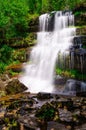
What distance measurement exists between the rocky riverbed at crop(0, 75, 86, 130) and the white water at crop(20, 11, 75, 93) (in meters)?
2.57

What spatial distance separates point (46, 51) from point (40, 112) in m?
13.1

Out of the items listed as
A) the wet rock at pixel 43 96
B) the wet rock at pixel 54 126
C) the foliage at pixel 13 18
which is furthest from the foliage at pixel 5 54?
the wet rock at pixel 54 126

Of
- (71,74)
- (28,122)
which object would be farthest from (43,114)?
(71,74)

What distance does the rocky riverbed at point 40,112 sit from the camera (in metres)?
10.8

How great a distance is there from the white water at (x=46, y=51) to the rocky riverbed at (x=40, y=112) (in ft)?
8.43

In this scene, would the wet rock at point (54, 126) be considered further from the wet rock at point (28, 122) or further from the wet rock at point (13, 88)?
the wet rock at point (13, 88)

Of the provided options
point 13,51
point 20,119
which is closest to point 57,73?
point 13,51

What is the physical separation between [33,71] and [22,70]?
0.97 metres

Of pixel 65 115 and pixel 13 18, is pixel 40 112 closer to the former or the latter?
pixel 65 115

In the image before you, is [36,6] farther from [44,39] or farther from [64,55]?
[64,55]

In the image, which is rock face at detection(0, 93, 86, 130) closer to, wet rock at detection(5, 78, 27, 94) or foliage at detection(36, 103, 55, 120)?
foliage at detection(36, 103, 55, 120)

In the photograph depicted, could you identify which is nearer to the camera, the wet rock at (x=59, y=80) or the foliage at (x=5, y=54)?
the wet rock at (x=59, y=80)

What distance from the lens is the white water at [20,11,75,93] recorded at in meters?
20.9

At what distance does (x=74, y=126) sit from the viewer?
10797mm
